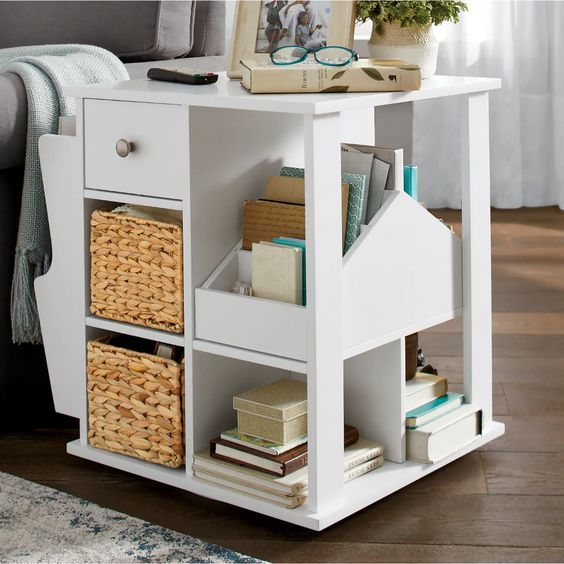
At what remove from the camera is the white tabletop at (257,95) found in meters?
1.33

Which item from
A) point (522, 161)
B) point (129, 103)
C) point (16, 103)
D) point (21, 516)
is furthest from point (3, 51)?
point (522, 161)

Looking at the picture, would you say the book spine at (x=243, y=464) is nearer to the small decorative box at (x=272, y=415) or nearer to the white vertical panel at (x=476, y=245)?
the small decorative box at (x=272, y=415)

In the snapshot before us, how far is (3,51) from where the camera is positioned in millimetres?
1996

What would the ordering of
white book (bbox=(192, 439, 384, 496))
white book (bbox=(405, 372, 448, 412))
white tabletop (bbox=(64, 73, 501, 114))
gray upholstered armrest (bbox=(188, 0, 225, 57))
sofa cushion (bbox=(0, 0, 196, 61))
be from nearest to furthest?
white tabletop (bbox=(64, 73, 501, 114)), white book (bbox=(192, 439, 384, 496)), white book (bbox=(405, 372, 448, 412)), sofa cushion (bbox=(0, 0, 196, 61)), gray upholstered armrest (bbox=(188, 0, 225, 57))

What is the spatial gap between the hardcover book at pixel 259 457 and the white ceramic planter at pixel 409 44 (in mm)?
577

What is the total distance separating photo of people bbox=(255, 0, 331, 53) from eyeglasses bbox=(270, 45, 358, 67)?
3.3 inches

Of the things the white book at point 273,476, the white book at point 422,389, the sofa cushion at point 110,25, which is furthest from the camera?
the sofa cushion at point 110,25

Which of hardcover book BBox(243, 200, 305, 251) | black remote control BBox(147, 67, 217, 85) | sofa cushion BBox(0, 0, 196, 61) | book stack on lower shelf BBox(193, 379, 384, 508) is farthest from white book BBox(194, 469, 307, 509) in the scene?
sofa cushion BBox(0, 0, 196, 61)

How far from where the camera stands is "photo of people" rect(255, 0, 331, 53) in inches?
63.0

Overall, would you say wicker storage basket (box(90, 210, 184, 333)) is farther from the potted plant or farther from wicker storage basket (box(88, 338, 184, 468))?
the potted plant

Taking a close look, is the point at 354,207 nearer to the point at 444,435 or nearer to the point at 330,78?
the point at 330,78

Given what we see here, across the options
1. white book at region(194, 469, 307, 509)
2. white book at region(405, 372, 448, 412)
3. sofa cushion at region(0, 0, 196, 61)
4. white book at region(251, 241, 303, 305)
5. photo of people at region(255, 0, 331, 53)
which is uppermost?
sofa cushion at region(0, 0, 196, 61)

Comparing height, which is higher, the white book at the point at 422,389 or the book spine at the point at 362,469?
the white book at the point at 422,389

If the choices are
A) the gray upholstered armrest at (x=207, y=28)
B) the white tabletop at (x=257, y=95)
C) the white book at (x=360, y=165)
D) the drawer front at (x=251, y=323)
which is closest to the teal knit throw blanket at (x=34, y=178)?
the white tabletop at (x=257, y=95)
